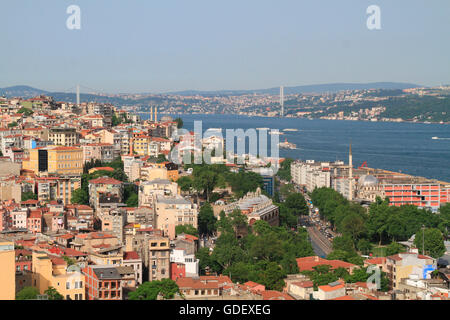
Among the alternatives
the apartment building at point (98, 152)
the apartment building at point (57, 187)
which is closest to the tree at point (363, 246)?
the apartment building at point (57, 187)

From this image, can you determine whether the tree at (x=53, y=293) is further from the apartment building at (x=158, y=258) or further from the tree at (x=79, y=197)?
the tree at (x=79, y=197)

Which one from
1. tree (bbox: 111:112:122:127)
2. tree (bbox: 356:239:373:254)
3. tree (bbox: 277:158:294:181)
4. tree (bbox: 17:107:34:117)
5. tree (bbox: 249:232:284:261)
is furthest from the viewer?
tree (bbox: 111:112:122:127)

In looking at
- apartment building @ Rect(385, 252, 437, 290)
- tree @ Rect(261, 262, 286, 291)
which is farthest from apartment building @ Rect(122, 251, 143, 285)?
apartment building @ Rect(385, 252, 437, 290)

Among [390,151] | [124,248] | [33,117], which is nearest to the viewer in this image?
[124,248]

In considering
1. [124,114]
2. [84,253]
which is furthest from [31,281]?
[124,114]

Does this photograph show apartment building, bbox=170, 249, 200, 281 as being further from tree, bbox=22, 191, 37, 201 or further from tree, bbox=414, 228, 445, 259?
tree, bbox=22, 191, 37, 201

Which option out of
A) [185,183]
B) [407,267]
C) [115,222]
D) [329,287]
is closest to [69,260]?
[115,222]

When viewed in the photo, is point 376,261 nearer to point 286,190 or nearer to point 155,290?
point 155,290
